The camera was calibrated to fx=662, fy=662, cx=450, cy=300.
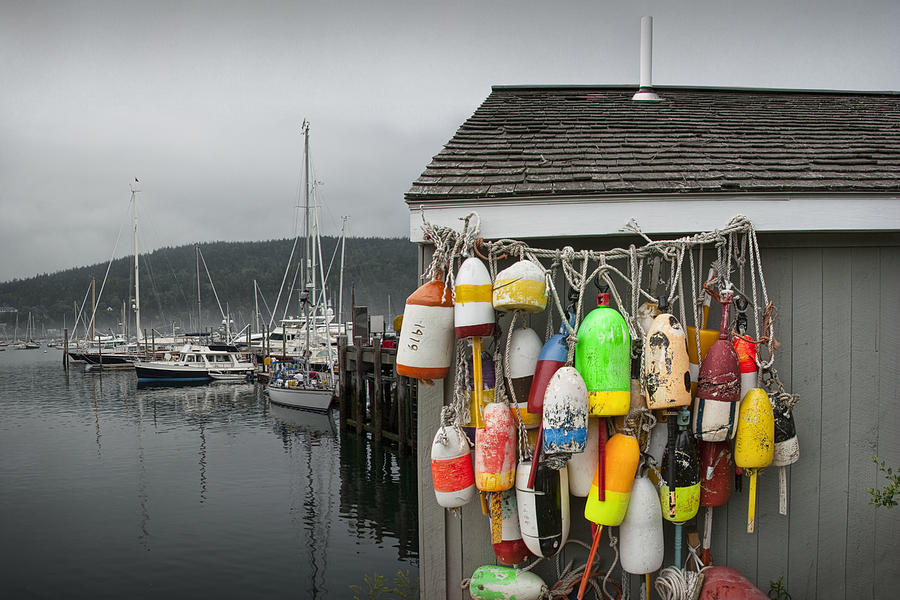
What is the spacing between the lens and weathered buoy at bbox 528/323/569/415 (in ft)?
10.5

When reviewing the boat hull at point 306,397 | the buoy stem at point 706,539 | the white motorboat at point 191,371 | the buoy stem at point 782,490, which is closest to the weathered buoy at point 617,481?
the buoy stem at point 706,539

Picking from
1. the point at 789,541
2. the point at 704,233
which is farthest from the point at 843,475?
the point at 704,233

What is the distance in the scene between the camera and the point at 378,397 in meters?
18.1

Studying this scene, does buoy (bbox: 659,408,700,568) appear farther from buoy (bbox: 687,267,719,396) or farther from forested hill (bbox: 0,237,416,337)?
forested hill (bbox: 0,237,416,337)

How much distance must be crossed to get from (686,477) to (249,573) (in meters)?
8.57

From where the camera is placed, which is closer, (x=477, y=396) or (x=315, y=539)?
(x=477, y=396)

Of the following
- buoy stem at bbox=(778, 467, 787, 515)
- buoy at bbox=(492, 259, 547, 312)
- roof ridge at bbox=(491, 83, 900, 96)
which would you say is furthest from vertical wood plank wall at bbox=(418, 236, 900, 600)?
roof ridge at bbox=(491, 83, 900, 96)

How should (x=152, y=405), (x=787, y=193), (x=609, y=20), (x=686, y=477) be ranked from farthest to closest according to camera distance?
(x=152, y=405) < (x=609, y=20) < (x=787, y=193) < (x=686, y=477)

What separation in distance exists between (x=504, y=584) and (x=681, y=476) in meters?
1.06

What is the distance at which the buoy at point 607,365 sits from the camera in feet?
10.2

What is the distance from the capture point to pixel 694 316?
367cm

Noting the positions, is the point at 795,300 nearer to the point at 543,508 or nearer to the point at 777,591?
the point at 777,591

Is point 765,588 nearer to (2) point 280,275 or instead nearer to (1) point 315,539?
(1) point 315,539

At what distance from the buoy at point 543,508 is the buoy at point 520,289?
2.58 feet
